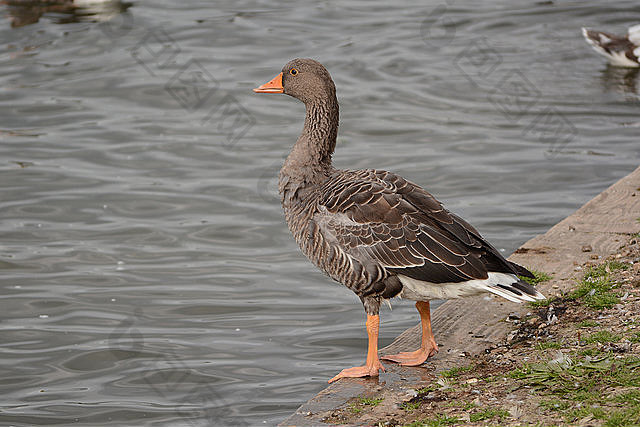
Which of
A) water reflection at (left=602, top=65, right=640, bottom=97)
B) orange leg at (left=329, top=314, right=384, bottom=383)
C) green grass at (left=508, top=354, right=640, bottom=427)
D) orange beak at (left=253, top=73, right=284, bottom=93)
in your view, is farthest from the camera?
water reflection at (left=602, top=65, right=640, bottom=97)

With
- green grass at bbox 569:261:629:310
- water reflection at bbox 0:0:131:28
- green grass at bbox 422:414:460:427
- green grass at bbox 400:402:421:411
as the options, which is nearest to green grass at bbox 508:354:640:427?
green grass at bbox 422:414:460:427

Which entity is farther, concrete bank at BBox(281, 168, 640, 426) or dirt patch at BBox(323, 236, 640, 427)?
concrete bank at BBox(281, 168, 640, 426)

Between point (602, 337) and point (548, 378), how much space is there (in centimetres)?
65

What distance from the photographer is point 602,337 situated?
514 centimetres

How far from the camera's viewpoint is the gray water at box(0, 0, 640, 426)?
A: 7246 millimetres

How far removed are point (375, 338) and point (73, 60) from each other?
12.3m

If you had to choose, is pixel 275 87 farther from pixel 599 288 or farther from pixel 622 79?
pixel 622 79

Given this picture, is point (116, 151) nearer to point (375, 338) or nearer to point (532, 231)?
point (532, 231)

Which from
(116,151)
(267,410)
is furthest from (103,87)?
(267,410)

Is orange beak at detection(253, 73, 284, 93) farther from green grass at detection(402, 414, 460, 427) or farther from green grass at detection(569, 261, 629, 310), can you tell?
green grass at detection(402, 414, 460, 427)

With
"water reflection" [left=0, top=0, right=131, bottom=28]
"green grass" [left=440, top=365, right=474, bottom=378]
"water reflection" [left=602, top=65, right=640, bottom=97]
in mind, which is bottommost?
"water reflection" [left=602, top=65, right=640, bottom=97]

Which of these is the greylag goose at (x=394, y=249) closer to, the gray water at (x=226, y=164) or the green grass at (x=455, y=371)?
the green grass at (x=455, y=371)

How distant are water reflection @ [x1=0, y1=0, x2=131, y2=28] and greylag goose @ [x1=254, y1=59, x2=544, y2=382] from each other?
566 inches

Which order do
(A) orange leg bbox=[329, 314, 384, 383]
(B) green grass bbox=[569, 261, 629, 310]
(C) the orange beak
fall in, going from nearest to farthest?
(A) orange leg bbox=[329, 314, 384, 383] < (B) green grass bbox=[569, 261, 629, 310] < (C) the orange beak
